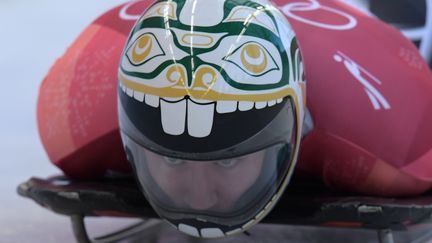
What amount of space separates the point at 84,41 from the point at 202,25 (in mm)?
469

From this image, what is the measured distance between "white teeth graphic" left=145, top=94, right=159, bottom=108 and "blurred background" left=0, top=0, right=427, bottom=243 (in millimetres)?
513

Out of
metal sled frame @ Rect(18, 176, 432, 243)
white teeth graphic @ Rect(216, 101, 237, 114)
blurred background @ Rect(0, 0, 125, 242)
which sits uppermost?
white teeth graphic @ Rect(216, 101, 237, 114)

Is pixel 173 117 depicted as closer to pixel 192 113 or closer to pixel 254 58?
pixel 192 113

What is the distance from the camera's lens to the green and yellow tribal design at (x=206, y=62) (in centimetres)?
100

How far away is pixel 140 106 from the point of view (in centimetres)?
104

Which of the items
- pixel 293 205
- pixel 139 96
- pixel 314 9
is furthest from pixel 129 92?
pixel 314 9

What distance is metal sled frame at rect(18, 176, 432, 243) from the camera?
1.22 meters

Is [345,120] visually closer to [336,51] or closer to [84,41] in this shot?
[336,51]

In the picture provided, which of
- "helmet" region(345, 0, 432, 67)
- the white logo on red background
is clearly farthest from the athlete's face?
"helmet" region(345, 0, 432, 67)

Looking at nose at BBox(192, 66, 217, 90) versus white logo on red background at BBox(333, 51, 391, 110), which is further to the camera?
white logo on red background at BBox(333, 51, 391, 110)

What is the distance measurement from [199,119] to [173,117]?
0.04 metres

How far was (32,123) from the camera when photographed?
2588 mm

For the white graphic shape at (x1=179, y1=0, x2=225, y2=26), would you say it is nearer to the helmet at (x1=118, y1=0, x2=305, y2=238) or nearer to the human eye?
the helmet at (x1=118, y1=0, x2=305, y2=238)

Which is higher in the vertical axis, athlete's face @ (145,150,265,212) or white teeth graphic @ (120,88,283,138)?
white teeth graphic @ (120,88,283,138)
